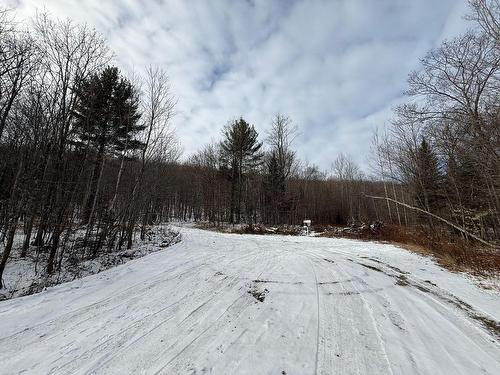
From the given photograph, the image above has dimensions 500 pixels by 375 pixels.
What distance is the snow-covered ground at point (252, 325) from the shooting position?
8.75ft

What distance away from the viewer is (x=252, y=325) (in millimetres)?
3443

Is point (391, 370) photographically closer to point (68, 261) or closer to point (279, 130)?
point (68, 261)

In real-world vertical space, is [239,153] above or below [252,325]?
above

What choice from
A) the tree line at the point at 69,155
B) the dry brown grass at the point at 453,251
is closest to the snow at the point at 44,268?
the tree line at the point at 69,155

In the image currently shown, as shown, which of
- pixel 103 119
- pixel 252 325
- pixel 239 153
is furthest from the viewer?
pixel 239 153

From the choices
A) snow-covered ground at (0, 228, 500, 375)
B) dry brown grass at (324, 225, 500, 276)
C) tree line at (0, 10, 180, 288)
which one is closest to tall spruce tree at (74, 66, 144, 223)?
tree line at (0, 10, 180, 288)

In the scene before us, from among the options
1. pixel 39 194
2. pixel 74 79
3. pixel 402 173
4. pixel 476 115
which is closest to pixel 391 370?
pixel 476 115

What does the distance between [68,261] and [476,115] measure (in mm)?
15010

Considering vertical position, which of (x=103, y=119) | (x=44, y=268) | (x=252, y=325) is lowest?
(x=44, y=268)

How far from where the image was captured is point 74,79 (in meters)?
8.96

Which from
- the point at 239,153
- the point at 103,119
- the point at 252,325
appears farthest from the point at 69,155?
the point at 239,153

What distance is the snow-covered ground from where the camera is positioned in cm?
267

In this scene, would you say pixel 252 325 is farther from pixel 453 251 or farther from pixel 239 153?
pixel 239 153

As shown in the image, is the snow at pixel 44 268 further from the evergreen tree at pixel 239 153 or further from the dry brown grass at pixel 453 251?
the evergreen tree at pixel 239 153
